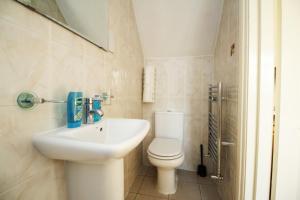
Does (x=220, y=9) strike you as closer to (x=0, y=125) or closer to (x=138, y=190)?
(x=0, y=125)

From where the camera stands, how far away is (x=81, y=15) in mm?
847

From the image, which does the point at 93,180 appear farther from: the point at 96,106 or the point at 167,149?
the point at 167,149

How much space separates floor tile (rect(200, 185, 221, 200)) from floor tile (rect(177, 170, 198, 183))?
14cm

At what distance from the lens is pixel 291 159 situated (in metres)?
0.71

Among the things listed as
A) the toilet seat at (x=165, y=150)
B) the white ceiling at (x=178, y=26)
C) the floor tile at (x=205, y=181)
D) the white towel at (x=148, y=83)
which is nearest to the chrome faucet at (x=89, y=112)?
the toilet seat at (x=165, y=150)

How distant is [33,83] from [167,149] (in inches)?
47.0

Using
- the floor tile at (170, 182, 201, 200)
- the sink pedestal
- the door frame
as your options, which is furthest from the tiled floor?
the sink pedestal

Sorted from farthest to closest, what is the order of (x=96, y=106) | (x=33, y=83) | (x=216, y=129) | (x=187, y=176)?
1. (x=187, y=176)
2. (x=216, y=129)
3. (x=96, y=106)
4. (x=33, y=83)

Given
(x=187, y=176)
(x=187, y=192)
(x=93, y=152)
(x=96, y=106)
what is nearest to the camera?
(x=93, y=152)

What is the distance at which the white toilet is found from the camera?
1247mm

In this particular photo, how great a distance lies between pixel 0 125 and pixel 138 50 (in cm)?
154

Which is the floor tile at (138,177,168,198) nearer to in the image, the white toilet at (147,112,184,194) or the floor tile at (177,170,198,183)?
the white toilet at (147,112,184,194)

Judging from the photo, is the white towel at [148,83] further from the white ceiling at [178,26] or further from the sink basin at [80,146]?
the sink basin at [80,146]

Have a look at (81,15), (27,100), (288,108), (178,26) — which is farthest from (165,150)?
(178,26)
